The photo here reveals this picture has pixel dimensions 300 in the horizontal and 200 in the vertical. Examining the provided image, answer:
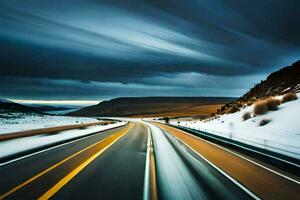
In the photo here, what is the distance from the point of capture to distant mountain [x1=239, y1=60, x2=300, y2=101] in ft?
143

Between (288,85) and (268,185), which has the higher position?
(288,85)

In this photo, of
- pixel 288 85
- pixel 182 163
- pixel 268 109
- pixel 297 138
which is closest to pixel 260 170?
pixel 182 163

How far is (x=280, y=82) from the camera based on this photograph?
4931 cm

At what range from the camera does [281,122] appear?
23312 mm

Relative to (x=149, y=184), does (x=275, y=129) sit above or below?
above

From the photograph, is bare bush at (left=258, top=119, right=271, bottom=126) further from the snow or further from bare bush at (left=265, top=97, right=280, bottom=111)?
the snow

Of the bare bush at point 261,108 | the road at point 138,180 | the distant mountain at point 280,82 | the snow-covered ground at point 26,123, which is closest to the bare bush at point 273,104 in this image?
the bare bush at point 261,108

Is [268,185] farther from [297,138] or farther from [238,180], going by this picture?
[297,138]

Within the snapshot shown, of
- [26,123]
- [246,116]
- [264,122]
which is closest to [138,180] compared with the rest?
[264,122]

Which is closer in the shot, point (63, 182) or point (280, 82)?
point (63, 182)

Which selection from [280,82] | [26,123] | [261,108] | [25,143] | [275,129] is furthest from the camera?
[26,123]

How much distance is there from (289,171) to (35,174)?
8.11m

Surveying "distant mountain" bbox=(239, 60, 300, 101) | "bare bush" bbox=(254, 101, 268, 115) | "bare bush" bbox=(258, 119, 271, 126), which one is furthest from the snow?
"distant mountain" bbox=(239, 60, 300, 101)

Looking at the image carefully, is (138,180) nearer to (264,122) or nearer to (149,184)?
(149,184)
